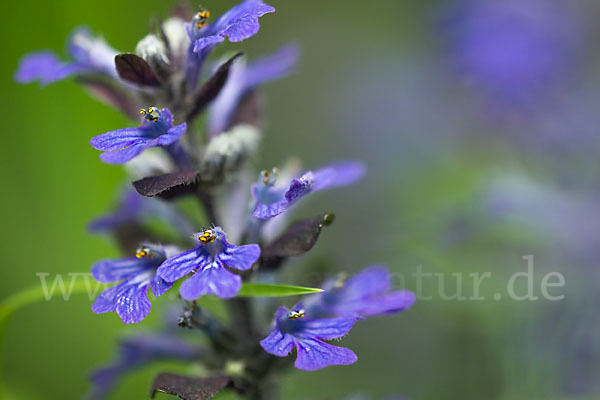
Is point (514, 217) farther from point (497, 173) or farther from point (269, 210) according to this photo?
point (269, 210)

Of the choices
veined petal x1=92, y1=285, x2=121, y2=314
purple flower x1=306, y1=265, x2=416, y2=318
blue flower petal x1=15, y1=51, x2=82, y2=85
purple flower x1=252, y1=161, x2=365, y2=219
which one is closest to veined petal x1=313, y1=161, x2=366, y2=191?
purple flower x1=252, y1=161, x2=365, y2=219

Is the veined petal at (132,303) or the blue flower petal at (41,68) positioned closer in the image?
the veined petal at (132,303)

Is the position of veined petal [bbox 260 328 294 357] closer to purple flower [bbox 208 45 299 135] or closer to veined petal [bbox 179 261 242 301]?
veined petal [bbox 179 261 242 301]

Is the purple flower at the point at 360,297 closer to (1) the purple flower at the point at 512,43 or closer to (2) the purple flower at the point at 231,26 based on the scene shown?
(2) the purple flower at the point at 231,26

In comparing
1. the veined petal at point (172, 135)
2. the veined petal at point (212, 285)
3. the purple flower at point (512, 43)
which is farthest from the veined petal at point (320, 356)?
the purple flower at point (512, 43)

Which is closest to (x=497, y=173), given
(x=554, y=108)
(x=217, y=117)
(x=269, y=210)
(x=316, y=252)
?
(x=554, y=108)
